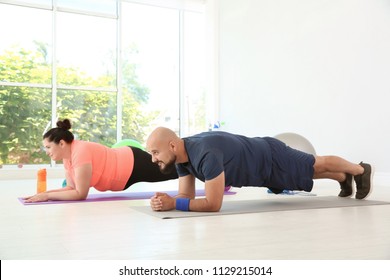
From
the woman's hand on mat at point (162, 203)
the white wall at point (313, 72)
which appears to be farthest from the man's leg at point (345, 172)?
the white wall at point (313, 72)

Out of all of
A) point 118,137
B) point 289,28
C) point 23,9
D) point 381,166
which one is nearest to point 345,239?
point 381,166

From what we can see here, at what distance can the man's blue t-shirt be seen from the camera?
216 cm

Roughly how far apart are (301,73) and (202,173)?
11.0 ft

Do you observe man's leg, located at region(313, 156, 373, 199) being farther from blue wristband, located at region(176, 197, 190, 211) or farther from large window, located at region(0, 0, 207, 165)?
large window, located at region(0, 0, 207, 165)

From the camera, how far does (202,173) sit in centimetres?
222

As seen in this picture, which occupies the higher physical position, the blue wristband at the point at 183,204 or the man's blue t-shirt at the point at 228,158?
the man's blue t-shirt at the point at 228,158

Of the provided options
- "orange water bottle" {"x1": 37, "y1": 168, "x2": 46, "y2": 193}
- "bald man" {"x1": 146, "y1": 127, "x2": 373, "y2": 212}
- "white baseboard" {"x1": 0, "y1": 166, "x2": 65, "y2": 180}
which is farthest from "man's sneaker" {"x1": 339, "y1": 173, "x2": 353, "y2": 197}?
"white baseboard" {"x1": 0, "y1": 166, "x2": 65, "y2": 180}

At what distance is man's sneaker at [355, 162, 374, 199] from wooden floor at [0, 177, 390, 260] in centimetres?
33

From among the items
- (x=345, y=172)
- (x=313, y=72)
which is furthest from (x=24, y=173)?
(x=345, y=172)

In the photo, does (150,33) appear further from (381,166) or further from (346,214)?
(346,214)

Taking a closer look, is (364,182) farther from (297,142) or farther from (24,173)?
(24,173)

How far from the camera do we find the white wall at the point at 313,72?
429 centimetres

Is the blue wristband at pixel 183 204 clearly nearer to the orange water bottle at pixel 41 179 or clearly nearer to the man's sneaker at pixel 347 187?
the man's sneaker at pixel 347 187

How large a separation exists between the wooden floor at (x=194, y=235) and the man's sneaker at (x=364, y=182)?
33cm
